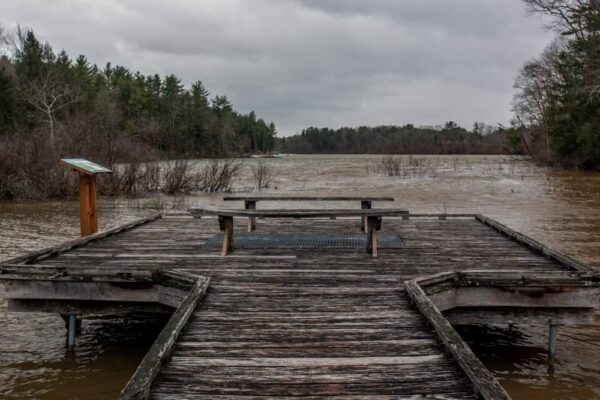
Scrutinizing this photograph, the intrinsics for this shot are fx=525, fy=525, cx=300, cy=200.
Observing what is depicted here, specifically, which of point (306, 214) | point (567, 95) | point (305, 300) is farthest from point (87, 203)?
point (567, 95)

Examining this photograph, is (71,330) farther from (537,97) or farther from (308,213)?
(537,97)

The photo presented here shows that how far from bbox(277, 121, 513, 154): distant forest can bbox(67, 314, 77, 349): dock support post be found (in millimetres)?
97066

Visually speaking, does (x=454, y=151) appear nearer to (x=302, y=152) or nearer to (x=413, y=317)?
(x=302, y=152)

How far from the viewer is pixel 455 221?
1021 centimetres

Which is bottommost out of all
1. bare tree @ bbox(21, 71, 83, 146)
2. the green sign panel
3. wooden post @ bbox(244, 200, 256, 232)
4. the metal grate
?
the metal grate

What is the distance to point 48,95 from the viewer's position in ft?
155

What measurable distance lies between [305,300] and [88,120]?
96.2 ft

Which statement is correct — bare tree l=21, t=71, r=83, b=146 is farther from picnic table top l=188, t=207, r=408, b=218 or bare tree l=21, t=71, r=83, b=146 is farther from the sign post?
picnic table top l=188, t=207, r=408, b=218

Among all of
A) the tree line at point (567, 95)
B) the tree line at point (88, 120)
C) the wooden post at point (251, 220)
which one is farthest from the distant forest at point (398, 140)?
the wooden post at point (251, 220)

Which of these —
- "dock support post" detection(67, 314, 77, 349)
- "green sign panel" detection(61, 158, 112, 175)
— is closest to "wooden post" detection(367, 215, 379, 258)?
"dock support post" detection(67, 314, 77, 349)

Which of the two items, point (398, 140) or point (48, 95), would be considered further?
point (398, 140)

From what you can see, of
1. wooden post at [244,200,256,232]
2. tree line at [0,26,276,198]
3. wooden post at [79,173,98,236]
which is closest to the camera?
wooden post at [79,173,98,236]

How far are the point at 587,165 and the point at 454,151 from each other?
73.3 m

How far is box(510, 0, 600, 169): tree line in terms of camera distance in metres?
31.5
